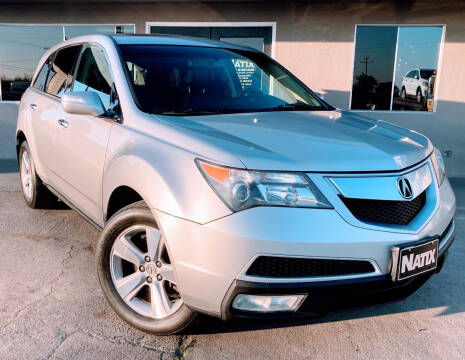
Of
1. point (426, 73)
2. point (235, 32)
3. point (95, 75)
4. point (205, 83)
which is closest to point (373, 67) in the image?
point (426, 73)

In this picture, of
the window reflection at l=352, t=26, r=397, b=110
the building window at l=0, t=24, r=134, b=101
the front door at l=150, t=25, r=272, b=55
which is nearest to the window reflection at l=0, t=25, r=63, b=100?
the building window at l=0, t=24, r=134, b=101

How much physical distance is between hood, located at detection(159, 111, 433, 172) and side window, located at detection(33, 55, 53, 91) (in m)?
2.49

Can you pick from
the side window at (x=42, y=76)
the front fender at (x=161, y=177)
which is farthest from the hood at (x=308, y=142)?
the side window at (x=42, y=76)

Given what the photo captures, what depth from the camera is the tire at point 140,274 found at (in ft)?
8.11

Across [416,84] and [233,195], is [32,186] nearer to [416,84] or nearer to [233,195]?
[233,195]

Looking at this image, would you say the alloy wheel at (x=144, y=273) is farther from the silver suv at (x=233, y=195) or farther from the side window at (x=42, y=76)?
the side window at (x=42, y=76)

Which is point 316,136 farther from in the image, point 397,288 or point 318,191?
point 397,288

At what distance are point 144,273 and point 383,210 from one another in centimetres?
135

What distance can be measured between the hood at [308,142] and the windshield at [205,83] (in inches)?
11.3

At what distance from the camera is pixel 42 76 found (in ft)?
15.3

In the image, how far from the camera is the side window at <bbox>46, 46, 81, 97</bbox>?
3955 millimetres

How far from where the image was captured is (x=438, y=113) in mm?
7969

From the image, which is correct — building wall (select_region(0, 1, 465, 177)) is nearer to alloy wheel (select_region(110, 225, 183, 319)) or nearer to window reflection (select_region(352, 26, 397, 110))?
window reflection (select_region(352, 26, 397, 110))

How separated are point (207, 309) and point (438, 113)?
23.2ft
